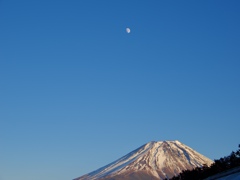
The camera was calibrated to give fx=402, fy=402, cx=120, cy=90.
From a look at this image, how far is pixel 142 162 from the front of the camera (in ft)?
652

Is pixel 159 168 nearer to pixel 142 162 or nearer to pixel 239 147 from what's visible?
pixel 142 162

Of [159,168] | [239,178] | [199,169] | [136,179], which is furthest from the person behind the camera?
[159,168]

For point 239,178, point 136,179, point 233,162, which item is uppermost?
point 136,179

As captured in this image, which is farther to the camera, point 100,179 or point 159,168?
point 159,168

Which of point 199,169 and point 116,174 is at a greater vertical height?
point 116,174

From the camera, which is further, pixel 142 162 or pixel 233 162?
pixel 142 162

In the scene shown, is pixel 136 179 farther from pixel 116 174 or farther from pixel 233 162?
pixel 233 162

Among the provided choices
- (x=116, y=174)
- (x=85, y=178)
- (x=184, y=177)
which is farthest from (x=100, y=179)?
(x=184, y=177)

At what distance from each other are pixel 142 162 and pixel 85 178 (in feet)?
96.4

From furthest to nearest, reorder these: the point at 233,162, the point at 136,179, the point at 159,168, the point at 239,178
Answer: the point at 159,168 → the point at 136,179 → the point at 233,162 → the point at 239,178

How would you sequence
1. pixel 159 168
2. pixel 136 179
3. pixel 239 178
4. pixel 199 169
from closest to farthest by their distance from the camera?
pixel 239 178 < pixel 199 169 < pixel 136 179 < pixel 159 168

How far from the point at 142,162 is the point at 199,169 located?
18804 centimetres

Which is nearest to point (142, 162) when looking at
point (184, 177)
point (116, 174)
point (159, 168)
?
point (159, 168)

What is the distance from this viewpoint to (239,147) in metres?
12.6
